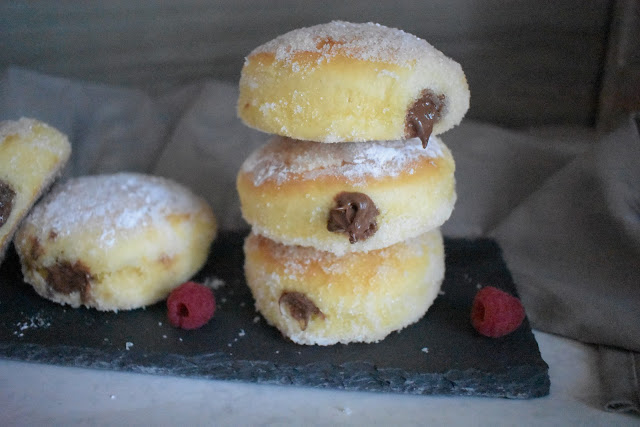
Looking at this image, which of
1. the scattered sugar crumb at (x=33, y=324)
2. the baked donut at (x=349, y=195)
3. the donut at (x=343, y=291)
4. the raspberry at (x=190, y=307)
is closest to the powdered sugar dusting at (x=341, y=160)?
the baked donut at (x=349, y=195)

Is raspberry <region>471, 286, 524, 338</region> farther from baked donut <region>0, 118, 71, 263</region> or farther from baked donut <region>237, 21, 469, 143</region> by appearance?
baked donut <region>0, 118, 71, 263</region>

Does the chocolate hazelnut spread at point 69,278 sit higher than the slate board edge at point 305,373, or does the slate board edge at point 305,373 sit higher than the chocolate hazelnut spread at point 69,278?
the chocolate hazelnut spread at point 69,278

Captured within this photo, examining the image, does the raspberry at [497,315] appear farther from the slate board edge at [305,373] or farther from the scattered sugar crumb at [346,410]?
the scattered sugar crumb at [346,410]

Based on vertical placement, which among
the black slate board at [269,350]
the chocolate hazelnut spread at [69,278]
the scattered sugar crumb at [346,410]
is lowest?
the scattered sugar crumb at [346,410]

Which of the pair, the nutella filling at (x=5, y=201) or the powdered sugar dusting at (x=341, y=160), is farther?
the nutella filling at (x=5, y=201)

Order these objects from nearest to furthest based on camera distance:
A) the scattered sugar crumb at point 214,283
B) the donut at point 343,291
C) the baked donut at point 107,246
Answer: the donut at point 343,291 → the baked donut at point 107,246 → the scattered sugar crumb at point 214,283

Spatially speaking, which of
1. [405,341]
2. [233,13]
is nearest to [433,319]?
[405,341]

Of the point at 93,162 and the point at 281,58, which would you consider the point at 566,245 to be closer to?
the point at 281,58

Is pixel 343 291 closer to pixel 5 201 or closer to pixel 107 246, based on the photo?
pixel 107 246
